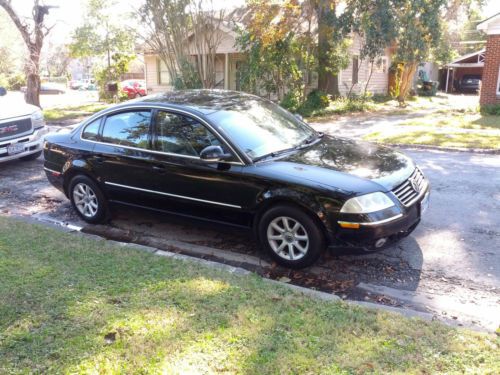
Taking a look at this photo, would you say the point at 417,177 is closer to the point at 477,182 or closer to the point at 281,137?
the point at 281,137

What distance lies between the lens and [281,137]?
17.6 ft

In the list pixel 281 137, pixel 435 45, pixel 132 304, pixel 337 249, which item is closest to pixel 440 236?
pixel 337 249

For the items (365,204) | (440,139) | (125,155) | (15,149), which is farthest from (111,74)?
(365,204)

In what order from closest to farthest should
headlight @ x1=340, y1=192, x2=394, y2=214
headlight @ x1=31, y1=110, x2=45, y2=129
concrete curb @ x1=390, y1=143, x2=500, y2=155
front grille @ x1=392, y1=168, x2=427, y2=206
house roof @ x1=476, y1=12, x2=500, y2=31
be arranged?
headlight @ x1=340, y1=192, x2=394, y2=214 → front grille @ x1=392, y1=168, x2=427, y2=206 → headlight @ x1=31, y1=110, x2=45, y2=129 → concrete curb @ x1=390, y1=143, x2=500, y2=155 → house roof @ x1=476, y1=12, x2=500, y2=31

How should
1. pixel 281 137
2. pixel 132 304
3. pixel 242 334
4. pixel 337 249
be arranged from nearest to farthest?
pixel 242 334 < pixel 132 304 < pixel 337 249 < pixel 281 137

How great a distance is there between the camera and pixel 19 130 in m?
9.06

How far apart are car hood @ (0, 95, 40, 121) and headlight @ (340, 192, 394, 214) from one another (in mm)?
7186

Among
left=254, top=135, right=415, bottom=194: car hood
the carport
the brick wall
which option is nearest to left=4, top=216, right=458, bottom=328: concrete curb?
left=254, top=135, right=415, bottom=194: car hood

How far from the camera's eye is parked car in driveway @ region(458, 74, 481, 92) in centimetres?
3497

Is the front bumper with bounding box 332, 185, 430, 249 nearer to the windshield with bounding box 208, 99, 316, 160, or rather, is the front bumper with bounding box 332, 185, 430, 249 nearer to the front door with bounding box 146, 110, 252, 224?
the front door with bounding box 146, 110, 252, 224

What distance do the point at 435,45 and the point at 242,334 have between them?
18118 millimetres

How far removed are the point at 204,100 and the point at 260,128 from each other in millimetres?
857

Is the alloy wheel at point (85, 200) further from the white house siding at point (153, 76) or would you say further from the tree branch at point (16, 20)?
the white house siding at point (153, 76)

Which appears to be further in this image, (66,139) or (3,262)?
(66,139)
